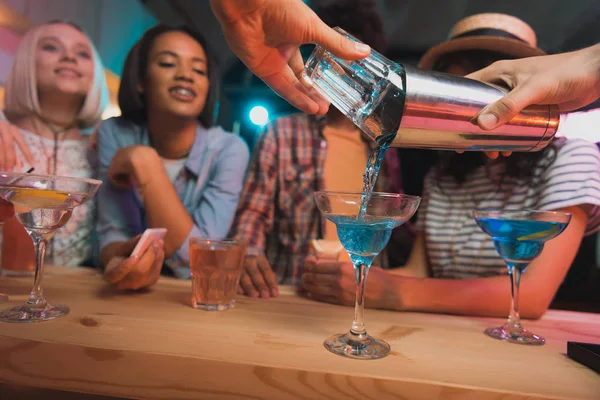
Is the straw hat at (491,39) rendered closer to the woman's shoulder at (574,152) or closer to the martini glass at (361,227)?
the woman's shoulder at (574,152)

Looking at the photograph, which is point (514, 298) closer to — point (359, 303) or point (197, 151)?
point (359, 303)

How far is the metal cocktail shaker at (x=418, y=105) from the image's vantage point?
0.67 meters

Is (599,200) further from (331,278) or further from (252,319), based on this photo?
(252,319)

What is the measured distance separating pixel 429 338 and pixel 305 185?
41.7 inches

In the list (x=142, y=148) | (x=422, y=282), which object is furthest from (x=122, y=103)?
(x=422, y=282)

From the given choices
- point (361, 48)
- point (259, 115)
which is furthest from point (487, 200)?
point (259, 115)

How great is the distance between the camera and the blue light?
2.31 m

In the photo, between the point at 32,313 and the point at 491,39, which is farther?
the point at 491,39

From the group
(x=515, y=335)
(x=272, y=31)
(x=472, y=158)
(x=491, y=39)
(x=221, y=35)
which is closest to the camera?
(x=272, y=31)

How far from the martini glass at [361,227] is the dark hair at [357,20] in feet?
4.24

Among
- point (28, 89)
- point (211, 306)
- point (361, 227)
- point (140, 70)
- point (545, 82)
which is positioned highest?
point (140, 70)

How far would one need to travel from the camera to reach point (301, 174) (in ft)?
5.68

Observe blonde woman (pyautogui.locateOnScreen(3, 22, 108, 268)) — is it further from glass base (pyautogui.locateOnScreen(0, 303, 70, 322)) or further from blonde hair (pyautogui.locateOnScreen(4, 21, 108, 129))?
glass base (pyautogui.locateOnScreen(0, 303, 70, 322))

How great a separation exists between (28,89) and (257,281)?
1.48 m
